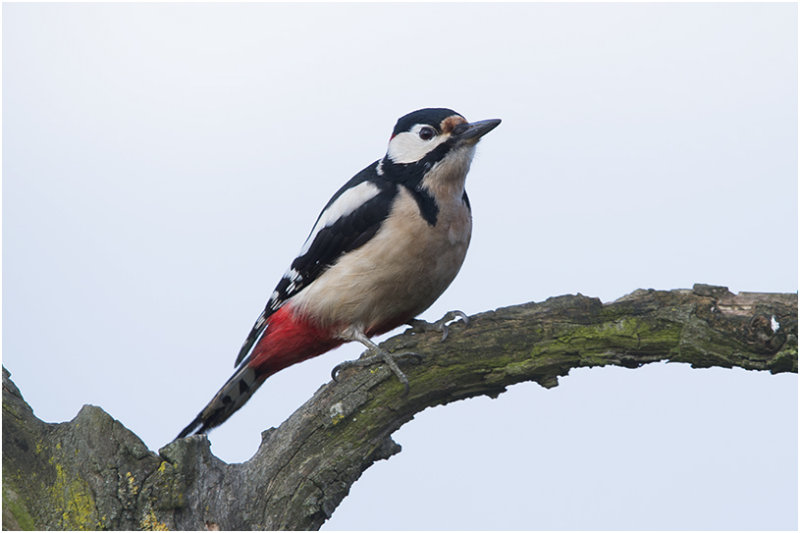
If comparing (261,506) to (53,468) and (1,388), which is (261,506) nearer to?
(53,468)

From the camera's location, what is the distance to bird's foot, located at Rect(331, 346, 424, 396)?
400 cm

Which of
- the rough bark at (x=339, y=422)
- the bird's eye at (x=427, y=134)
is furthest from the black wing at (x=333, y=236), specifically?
the rough bark at (x=339, y=422)

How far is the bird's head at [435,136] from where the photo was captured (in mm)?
4809

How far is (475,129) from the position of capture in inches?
189

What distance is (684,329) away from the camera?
147 inches

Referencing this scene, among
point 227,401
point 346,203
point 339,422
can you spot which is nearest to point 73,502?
point 339,422

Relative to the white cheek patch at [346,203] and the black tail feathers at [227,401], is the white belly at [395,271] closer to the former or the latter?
the white cheek patch at [346,203]

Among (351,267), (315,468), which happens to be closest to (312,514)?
(315,468)

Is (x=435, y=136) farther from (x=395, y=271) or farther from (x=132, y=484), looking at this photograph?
(x=132, y=484)

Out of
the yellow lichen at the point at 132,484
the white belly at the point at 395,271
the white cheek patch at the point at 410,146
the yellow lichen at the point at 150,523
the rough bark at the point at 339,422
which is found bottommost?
the yellow lichen at the point at 150,523

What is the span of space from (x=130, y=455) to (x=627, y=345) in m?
2.18

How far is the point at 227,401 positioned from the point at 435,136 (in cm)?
187

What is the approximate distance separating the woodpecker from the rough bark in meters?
0.55

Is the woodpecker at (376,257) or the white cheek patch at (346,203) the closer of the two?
the woodpecker at (376,257)
